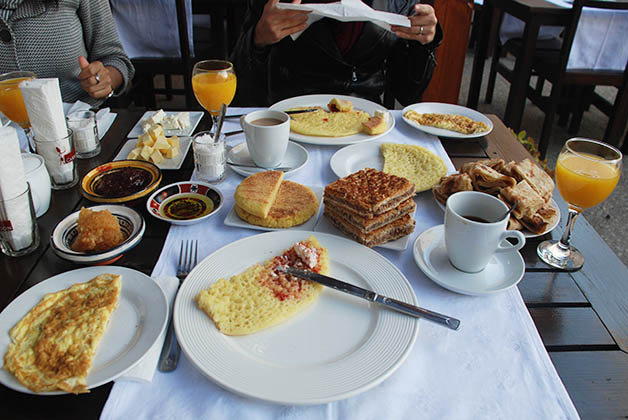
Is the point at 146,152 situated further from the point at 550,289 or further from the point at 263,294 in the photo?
the point at 550,289

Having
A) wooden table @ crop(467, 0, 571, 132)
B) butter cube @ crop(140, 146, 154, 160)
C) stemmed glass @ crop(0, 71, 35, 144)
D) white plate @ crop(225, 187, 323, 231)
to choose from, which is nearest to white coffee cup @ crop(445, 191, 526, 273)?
white plate @ crop(225, 187, 323, 231)

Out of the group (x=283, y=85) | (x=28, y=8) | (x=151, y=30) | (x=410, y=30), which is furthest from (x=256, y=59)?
(x=151, y=30)

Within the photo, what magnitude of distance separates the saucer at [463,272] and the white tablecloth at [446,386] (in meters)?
0.02

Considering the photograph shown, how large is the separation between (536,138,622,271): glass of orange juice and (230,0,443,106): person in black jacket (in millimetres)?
978

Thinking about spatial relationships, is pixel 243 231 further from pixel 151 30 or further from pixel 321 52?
pixel 151 30

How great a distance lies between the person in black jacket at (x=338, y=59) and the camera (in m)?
2.05

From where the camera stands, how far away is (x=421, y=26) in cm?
182

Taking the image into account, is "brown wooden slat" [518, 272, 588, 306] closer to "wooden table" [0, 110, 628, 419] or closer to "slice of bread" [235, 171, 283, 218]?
"wooden table" [0, 110, 628, 419]

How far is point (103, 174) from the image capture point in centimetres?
128

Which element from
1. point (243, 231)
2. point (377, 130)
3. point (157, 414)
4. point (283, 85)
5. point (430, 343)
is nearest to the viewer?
point (157, 414)

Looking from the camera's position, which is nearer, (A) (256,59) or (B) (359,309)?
(B) (359,309)

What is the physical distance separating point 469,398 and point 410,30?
1540 millimetres

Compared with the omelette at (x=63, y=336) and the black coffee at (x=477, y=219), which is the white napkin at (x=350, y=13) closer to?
the black coffee at (x=477, y=219)

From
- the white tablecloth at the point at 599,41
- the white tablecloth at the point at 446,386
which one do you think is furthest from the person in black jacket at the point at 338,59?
the white tablecloth at the point at 599,41
